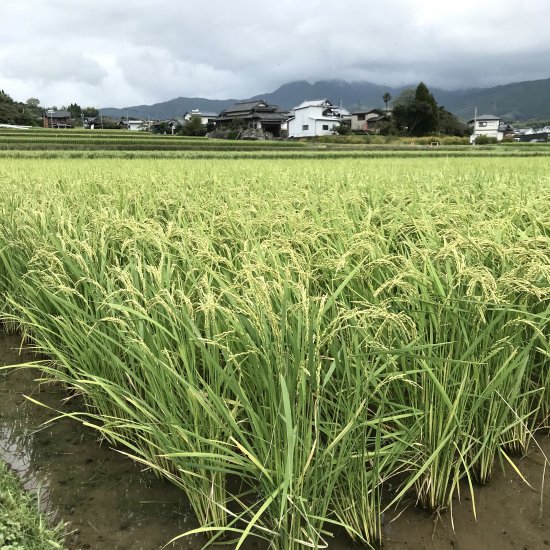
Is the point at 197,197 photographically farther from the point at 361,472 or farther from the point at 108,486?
the point at 361,472

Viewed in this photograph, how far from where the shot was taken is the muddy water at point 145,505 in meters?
1.82

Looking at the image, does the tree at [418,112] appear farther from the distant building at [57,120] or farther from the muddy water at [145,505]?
the distant building at [57,120]

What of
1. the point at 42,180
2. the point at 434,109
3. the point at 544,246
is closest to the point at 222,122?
the point at 434,109

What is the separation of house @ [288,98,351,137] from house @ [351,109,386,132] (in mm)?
5915

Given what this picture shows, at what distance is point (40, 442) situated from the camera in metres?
→ 2.49

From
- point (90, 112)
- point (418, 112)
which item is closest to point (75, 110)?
point (90, 112)

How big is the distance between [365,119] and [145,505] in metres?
84.7

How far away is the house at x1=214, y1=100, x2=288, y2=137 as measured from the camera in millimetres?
64562

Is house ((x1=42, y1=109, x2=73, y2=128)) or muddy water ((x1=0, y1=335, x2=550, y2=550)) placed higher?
house ((x1=42, y1=109, x2=73, y2=128))

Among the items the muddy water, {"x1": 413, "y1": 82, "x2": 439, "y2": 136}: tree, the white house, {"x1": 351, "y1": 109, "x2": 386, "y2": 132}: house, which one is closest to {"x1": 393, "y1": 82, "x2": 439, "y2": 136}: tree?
{"x1": 413, "y1": 82, "x2": 439, "y2": 136}: tree

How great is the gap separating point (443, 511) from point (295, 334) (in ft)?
3.46

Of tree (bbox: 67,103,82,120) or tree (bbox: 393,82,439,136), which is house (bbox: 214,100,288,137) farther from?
tree (bbox: 67,103,82,120)

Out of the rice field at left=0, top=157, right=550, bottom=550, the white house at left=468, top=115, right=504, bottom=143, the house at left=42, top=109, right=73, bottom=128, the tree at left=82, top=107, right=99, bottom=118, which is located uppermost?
the tree at left=82, top=107, right=99, bottom=118

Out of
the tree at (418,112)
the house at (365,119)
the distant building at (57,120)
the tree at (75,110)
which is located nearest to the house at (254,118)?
the house at (365,119)
